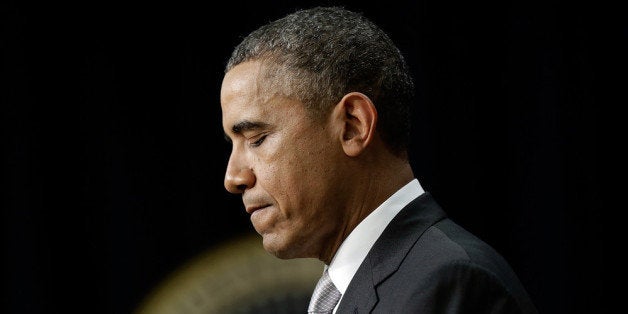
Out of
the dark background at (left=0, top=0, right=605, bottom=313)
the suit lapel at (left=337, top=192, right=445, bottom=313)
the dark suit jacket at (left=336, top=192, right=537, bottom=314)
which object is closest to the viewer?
the dark suit jacket at (left=336, top=192, right=537, bottom=314)

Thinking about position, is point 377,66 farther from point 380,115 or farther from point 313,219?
point 313,219

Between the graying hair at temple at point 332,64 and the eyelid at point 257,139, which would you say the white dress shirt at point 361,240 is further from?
the eyelid at point 257,139

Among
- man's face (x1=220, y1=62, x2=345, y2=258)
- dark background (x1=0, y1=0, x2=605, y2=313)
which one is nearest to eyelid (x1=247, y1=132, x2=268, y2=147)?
man's face (x1=220, y1=62, x2=345, y2=258)

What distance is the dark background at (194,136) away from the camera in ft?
7.38

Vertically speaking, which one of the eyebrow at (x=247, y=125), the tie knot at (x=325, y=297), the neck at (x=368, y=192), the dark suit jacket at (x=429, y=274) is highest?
the eyebrow at (x=247, y=125)

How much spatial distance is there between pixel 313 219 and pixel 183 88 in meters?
1.24

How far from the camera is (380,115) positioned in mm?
1296

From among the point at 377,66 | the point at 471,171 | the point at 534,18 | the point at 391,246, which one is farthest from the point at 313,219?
the point at 534,18

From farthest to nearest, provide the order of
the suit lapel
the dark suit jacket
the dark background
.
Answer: the dark background < the suit lapel < the dark suit jacket

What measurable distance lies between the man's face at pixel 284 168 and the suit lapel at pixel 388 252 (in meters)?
0.09

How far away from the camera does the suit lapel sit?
117 centimetres

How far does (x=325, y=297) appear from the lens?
4.20 ft

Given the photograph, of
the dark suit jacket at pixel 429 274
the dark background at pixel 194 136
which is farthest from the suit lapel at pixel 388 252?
the dark background at pixel 194 136

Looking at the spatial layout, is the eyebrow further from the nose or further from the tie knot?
the tie knot
